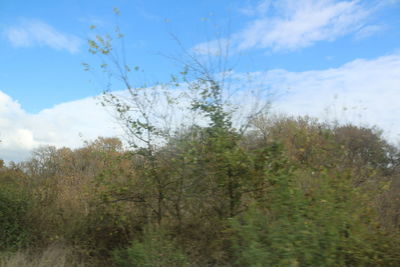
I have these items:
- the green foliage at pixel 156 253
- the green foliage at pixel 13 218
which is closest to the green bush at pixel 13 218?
the green foliage at pixel 13 218

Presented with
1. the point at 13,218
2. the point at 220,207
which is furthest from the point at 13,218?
the point at 220,207

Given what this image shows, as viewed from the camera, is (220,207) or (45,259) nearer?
(45,259)

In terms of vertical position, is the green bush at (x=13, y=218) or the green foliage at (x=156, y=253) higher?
the green bush at (x=13, y=218)

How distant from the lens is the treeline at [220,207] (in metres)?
4.48

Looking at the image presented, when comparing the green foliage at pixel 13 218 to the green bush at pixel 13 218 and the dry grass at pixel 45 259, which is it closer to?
the green bush at pixel 13 218

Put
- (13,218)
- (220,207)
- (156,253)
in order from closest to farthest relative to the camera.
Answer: (156,253), (220,207), (13,218)

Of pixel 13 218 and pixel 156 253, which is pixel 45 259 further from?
pixel 156 253

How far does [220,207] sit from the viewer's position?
649 cm

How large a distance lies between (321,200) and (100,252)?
4918mm

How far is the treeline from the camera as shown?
4.48 meters

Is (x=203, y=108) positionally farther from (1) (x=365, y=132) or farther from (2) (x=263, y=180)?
(1) (x=365, y=132)

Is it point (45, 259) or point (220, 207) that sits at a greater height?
point (220, 207)

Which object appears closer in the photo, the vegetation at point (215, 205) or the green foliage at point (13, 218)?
the vegetation at point (215, 205)

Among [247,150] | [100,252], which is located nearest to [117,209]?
[100,252]
